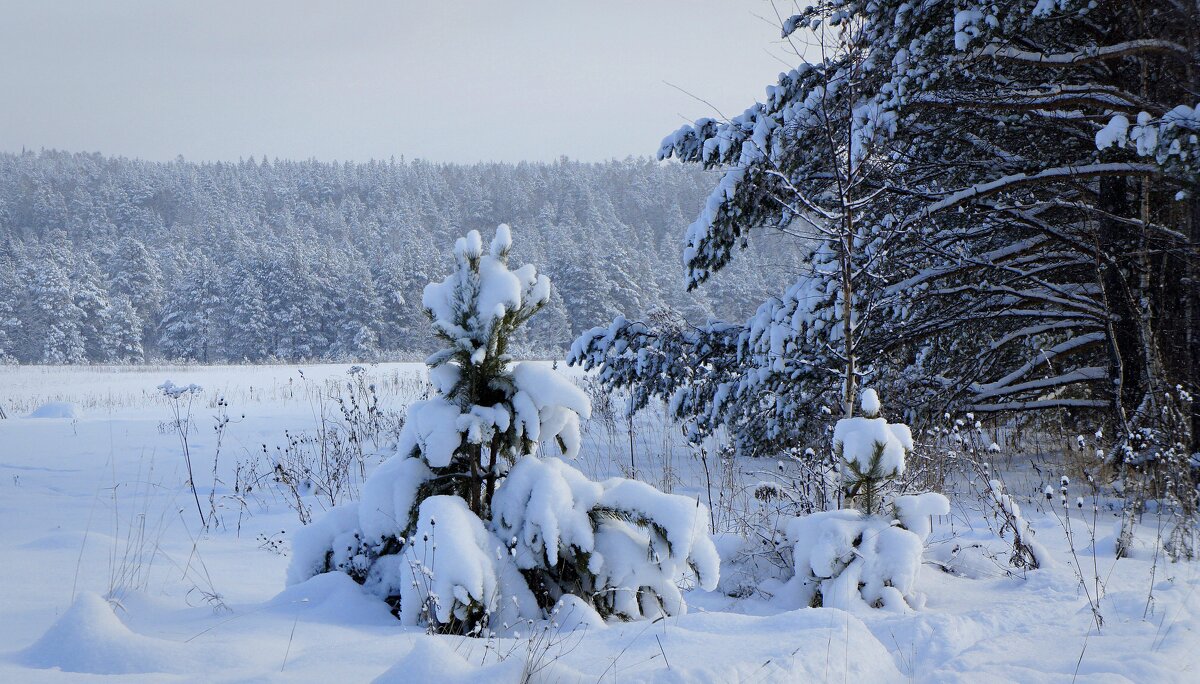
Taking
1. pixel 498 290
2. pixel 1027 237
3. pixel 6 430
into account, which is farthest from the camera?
pixel 6 430

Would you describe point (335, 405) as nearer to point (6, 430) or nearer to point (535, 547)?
point (6, 430)

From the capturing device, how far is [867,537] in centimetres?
311

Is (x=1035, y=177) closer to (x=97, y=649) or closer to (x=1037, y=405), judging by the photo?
(x=1037, y=405)

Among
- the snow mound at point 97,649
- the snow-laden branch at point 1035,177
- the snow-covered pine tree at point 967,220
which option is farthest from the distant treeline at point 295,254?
the snow mound at point 97,649

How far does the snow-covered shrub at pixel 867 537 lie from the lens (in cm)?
301

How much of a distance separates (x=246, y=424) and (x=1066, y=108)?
10.2 m

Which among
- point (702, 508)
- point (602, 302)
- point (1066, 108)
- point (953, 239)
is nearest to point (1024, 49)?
point (1066, 108)

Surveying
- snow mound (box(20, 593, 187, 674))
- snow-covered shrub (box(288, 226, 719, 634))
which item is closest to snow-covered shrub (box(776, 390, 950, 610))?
snow-covered shrub (box(288, 226, 719, 634))

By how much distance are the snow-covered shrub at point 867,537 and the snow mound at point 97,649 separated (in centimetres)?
236

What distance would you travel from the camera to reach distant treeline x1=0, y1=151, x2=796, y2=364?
50938 millimetres

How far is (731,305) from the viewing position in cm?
5684

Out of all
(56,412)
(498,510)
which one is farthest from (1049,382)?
(56,412)

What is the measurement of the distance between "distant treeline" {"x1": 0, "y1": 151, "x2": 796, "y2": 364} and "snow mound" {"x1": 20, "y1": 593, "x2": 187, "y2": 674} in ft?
76.2

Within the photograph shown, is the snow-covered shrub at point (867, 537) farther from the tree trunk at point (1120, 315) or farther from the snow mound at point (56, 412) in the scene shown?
the snow mound at point (56, 412)
